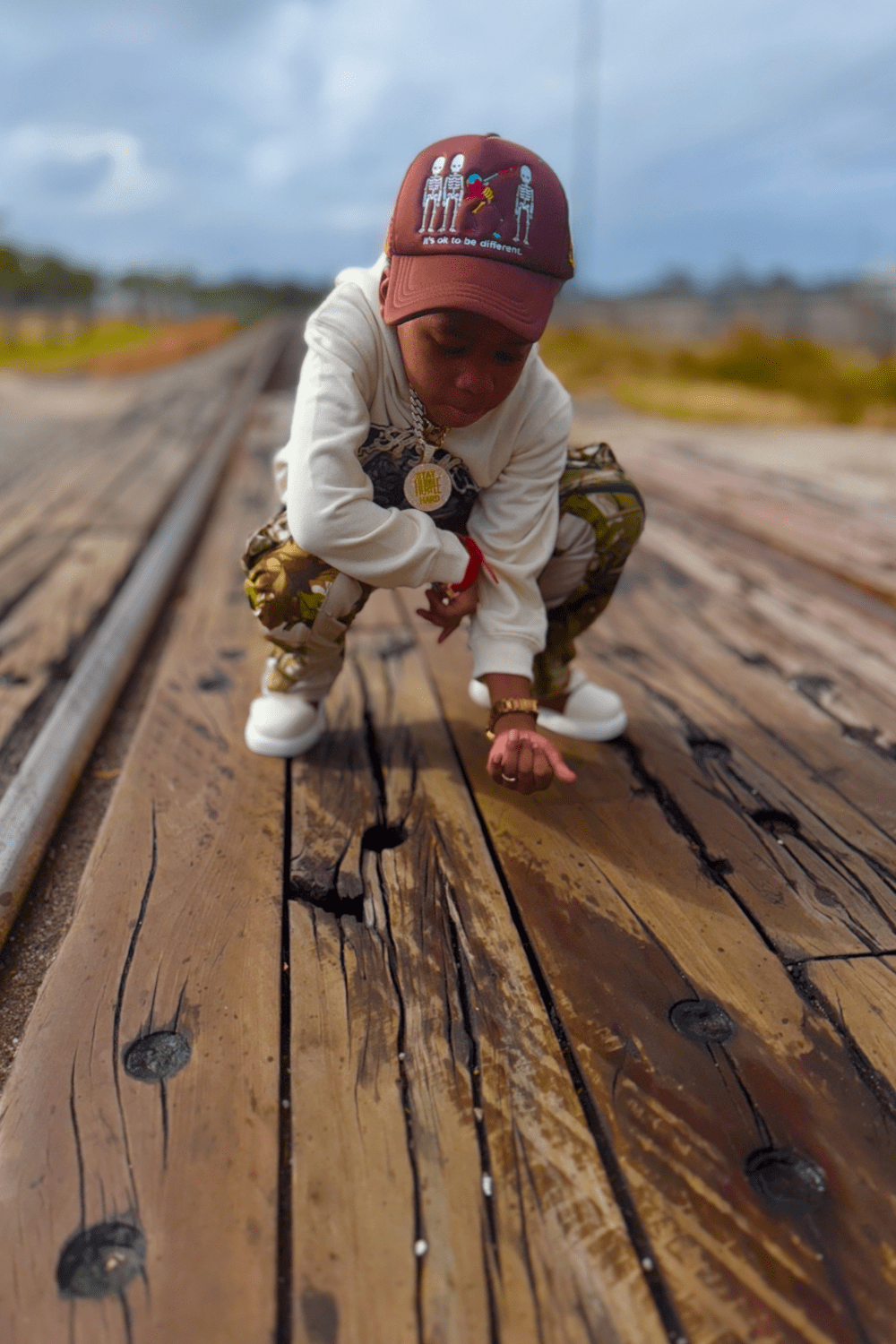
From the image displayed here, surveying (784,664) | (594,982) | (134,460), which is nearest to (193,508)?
(134,460)

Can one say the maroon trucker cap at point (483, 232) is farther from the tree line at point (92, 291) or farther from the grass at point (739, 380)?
the tree line at point (92, 291)

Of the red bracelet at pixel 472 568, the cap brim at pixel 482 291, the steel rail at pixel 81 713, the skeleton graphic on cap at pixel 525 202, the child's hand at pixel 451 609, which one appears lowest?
the steel rail at pixel 81 713

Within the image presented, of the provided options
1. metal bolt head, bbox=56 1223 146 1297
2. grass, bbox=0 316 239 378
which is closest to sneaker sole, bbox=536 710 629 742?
metal bolt head, bbox=56 1223 146 1297

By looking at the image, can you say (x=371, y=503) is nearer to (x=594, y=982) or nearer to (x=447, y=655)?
(x=594, y=982)

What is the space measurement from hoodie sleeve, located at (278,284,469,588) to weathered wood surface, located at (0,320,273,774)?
3.37 feet

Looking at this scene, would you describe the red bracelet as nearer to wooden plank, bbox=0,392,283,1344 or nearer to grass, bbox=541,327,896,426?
wooden plank, bbox=0,392,283,1344

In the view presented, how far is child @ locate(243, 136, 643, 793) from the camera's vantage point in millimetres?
→ 1491

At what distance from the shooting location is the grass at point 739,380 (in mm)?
8734

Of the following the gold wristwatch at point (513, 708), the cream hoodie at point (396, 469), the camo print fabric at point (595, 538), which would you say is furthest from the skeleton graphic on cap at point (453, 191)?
the gold wristwatch at point (513, 708)

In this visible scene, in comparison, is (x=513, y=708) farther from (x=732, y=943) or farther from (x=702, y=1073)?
(x=702, y=1073)

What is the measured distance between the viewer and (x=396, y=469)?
1821mm

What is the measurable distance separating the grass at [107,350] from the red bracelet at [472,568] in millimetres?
16767

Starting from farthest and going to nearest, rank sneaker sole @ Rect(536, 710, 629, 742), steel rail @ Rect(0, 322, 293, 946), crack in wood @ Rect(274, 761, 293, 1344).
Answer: sneaker sole @ Rect(536, 710, 629, 742) → steel rail @ Rect(0, 322, 293, 946) → crack in wood @ Rect(274, 761, 293, 1344)

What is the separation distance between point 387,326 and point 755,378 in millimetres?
10469
